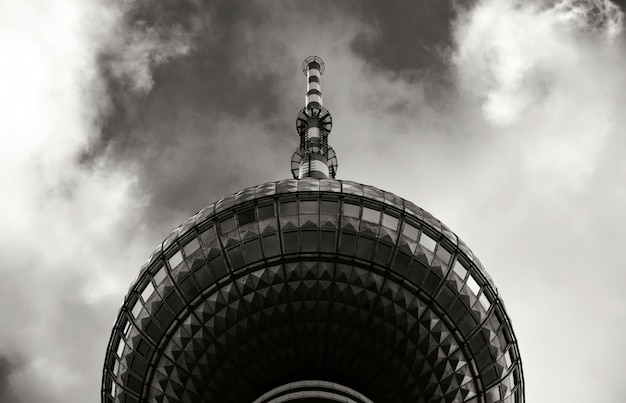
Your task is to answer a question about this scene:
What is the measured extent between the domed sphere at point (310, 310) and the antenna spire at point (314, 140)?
31.2ft

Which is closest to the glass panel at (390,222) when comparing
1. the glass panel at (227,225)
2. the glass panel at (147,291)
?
the glass panel at (227,225)

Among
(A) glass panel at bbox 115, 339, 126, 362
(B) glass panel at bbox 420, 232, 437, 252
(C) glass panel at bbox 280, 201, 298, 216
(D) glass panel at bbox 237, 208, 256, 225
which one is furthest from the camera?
(A) glass panel at bbox 115, 339, 126, 362

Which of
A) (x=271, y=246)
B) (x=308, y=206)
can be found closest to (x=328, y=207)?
(x=308, y=206)

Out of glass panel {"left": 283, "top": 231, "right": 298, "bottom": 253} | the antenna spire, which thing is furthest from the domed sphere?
the antenna spire

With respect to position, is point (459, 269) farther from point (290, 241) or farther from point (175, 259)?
point (175, 259)

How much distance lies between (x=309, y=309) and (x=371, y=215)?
411 centimetres

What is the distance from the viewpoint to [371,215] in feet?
103

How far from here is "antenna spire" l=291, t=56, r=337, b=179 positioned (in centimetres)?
4184

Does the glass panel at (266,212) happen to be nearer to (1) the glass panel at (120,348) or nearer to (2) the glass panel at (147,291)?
(2) the glass panel at (147,291)

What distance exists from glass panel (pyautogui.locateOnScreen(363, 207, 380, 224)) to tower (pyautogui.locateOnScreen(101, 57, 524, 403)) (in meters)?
0.04

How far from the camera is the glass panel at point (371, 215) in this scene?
31.3 metres

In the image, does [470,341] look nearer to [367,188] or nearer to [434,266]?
[434,266]

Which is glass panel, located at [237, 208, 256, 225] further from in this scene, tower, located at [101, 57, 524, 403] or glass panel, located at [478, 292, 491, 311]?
glass panel, located at [478, 292, 491, 311]

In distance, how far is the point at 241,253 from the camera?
1209 inches
